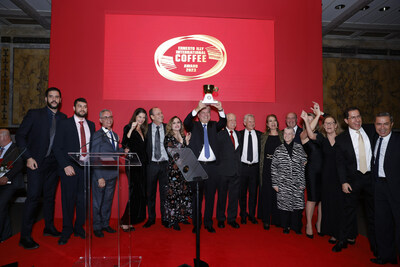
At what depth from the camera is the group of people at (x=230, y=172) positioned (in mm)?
2928

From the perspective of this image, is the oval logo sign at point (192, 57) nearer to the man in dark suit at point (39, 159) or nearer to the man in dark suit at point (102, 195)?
the man in dark suit at point (39, 159)

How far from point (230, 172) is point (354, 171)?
1.73 metres

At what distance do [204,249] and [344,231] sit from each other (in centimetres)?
179

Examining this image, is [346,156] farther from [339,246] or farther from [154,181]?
[154,181]

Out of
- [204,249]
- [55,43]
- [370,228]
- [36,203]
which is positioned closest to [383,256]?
[370,228]

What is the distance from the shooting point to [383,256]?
2904mm

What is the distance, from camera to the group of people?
293 centimetres

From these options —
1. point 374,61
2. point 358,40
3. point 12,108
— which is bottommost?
point 12,108

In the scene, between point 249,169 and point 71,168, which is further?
point 249,169

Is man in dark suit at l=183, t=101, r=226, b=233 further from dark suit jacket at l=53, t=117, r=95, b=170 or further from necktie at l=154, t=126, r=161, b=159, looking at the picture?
dark suit jacket at l=53, t=117, r=95, b=170

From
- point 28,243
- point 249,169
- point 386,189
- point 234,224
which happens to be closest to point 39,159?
point 28,243

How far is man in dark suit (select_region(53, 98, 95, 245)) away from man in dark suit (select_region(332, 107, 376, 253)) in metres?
3.46

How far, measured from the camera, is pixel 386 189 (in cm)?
287

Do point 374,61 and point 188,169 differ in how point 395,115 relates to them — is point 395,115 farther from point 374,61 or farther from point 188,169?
point 188,169
